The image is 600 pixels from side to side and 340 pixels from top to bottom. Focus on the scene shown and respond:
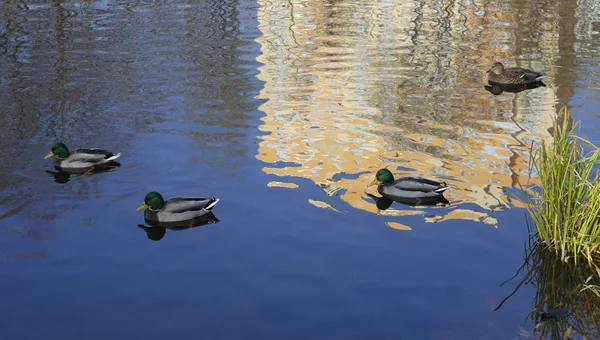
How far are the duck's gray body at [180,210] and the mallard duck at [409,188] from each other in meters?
2.00

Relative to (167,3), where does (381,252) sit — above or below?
below

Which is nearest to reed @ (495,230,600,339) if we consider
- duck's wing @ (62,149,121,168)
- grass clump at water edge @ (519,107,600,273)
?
grass clump at water edge @ (519,107,600,273)

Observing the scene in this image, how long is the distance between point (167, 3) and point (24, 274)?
18349 millimetres

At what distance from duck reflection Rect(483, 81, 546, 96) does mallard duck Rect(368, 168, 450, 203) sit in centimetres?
594

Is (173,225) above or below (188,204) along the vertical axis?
below

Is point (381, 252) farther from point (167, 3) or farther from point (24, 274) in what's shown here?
point (167, 3)

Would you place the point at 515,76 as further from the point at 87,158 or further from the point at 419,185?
the point at 87,158

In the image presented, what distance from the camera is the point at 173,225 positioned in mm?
10391

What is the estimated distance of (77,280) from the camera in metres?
9.00

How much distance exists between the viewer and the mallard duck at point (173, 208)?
1032 centimetres

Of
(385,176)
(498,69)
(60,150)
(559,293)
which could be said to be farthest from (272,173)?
(498,69)

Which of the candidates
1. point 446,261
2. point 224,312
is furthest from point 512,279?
point 224,312

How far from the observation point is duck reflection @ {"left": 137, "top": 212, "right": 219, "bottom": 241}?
10227mm

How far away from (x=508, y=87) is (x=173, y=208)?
8248 millimetres
